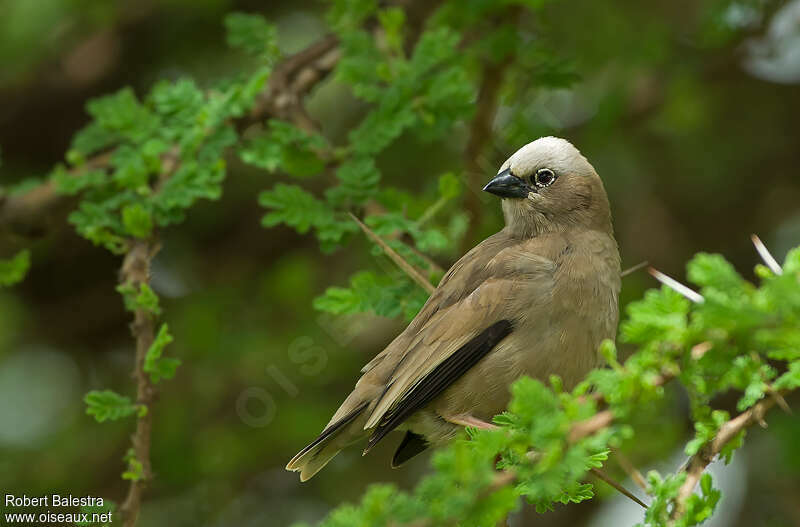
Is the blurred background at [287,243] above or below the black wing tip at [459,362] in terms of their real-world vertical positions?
above

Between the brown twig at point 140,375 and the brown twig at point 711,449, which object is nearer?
the brown twig at point 711,449

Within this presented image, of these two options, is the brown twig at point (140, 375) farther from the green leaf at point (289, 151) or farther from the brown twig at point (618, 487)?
the brown twig at point (618, 487)

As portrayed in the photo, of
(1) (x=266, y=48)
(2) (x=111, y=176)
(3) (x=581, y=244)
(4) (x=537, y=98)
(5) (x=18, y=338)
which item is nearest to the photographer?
(3) (x=581, y=244)

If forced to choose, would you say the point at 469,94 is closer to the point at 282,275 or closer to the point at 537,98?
the point at 537,98

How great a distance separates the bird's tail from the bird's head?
1048 millimetres

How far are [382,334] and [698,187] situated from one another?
2.42 meters

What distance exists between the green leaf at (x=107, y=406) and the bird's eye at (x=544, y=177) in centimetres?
183

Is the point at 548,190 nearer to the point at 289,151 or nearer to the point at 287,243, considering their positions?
the point at 289,151

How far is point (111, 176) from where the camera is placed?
13.7 ft

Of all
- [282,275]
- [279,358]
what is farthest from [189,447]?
[282,275]

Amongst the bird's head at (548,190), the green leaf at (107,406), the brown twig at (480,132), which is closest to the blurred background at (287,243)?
the brown twig at (480,132)

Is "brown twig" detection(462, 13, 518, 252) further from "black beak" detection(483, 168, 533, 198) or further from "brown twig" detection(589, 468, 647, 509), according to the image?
"brown twig" detection(589, 468, 647, 509)

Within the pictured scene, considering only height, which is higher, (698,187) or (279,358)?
(279,358)

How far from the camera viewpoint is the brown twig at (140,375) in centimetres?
330
